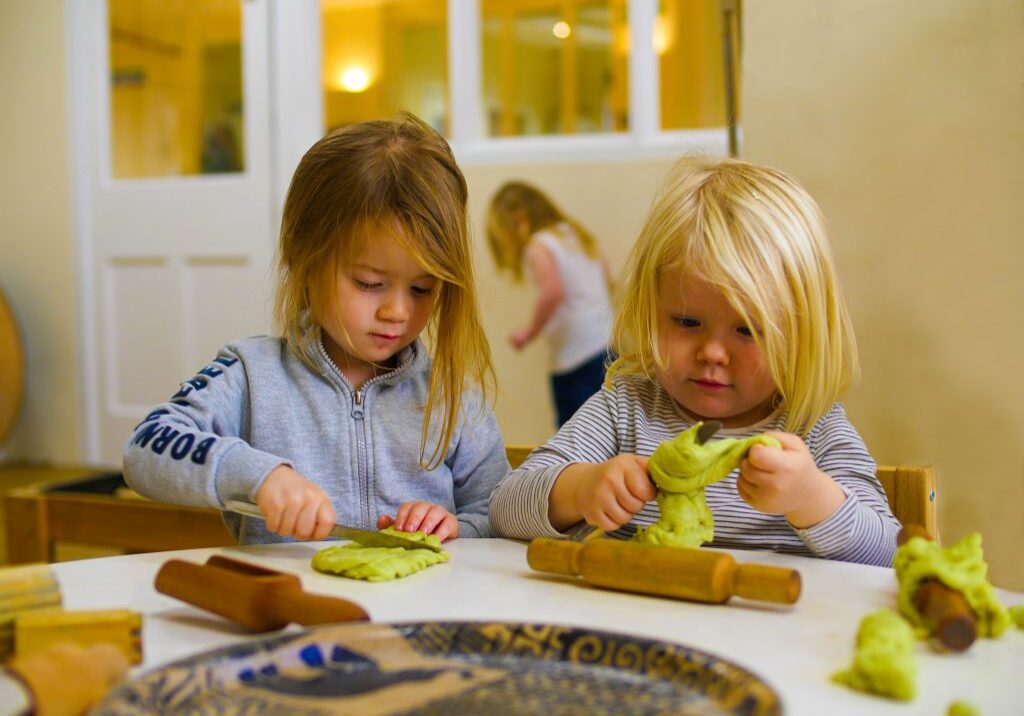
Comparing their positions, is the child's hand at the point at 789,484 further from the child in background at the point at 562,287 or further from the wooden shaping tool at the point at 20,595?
the child in background at the point at 562,287

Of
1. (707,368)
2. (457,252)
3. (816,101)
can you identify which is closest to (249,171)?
(816,101)

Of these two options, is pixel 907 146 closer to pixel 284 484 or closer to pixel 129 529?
pixel 284 484

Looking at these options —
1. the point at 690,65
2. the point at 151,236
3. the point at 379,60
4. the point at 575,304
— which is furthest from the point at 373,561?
the point at 690,65

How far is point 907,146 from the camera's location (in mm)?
1787

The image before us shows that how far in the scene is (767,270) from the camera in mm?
1129

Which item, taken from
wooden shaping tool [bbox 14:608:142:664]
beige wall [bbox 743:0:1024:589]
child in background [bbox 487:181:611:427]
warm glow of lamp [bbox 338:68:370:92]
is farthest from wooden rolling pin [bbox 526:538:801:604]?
warm glow of lamp [bbox 338:68:370:92]

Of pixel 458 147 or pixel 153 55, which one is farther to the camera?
pixel 153 55

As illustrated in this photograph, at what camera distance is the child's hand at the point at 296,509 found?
38.1 inches

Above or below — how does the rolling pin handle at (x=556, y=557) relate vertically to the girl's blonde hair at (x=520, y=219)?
below

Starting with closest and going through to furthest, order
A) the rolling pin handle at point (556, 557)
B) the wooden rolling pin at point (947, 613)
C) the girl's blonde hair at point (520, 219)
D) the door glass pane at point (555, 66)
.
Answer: the wooden rolling pin at point (947, 613) → the rolling pin handle at point (556, 557) → the girl's blonde hair at point (520, 219) → the door glass pane at point (555, 66)

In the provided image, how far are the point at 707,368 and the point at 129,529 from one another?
1481mm

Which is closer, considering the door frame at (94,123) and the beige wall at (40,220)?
the door frame at (94,123)

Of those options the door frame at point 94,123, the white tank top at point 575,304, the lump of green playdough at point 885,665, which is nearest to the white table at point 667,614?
the lump of green playdough at point 885,665

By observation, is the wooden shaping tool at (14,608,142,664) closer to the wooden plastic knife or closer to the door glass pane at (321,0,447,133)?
Result: the wooden plastic knife
